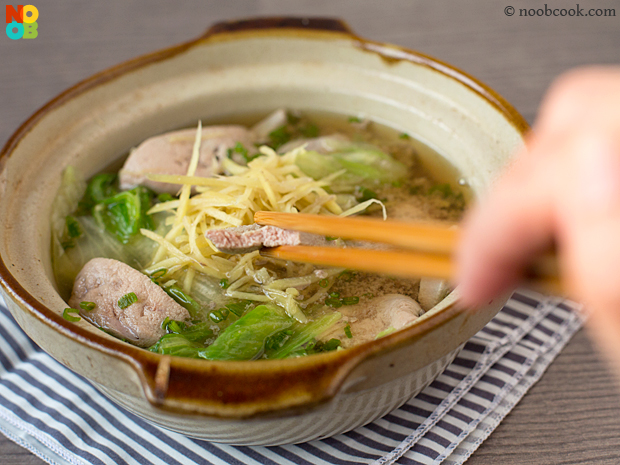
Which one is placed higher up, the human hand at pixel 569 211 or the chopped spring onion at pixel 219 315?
the human hand at pixel 569 211

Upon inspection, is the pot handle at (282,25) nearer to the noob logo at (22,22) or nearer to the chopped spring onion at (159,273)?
the chopped spring onion at (159,273)

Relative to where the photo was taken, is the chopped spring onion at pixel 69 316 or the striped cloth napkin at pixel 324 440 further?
the striped cloth napkin at pixel 324 440

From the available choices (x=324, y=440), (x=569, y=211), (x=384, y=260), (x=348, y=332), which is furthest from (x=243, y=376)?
(x=569, y=211)

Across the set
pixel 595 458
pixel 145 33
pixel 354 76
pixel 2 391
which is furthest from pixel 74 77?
pixel 595 458

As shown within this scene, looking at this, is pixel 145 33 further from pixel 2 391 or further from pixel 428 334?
pixel 428 334

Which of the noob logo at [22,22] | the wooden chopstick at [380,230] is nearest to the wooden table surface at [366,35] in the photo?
the noob logo at [22,22]

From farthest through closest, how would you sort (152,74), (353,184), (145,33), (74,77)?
(145,33) → (74,77) → (152,74) → (353,184)

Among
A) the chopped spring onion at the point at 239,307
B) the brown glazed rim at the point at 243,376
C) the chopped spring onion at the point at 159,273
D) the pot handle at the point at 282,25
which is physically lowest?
the brown glazed rim at the point at 243,376
